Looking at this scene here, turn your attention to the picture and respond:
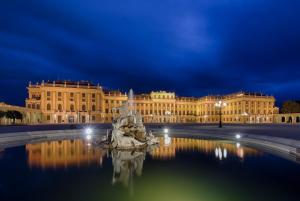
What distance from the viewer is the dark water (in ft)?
24.0

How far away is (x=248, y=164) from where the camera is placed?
11797mm

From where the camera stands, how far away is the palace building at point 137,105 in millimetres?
95188

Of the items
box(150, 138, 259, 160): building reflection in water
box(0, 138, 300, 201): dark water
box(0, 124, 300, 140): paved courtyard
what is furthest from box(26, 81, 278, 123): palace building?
box(0, 138, 300, 201): dark water

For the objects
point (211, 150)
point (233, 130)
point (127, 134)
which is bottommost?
point (211, 150)

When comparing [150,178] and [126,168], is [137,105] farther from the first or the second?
[150,178]

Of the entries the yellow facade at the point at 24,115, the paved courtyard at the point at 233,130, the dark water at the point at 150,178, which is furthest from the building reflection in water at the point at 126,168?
the yellow facade at the point at 24,115

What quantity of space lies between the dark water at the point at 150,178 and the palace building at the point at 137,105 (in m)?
72.6

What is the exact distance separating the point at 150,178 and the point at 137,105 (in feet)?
383

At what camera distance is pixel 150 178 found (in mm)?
9320

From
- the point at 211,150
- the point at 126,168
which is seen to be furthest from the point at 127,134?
the point at 126,168

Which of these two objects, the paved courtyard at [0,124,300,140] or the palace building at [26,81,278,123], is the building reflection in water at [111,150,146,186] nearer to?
the paved courtyard at [0,124,300,140]

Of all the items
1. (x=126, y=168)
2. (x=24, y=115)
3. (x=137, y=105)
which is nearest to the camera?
(x=126, y=168)

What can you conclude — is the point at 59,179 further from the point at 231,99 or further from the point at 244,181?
the point at 231,99

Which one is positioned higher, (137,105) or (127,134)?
(137,105)
